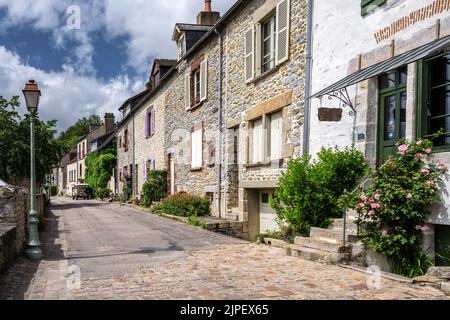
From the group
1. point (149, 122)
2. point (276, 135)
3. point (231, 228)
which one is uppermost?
point (149, 122)

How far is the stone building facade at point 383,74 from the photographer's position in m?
5.92

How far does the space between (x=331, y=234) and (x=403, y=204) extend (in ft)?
5.62

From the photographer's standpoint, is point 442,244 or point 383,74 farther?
point 383,74

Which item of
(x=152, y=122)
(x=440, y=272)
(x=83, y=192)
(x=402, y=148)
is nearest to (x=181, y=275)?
(x=440, y=272)

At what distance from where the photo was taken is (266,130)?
36.1 ft

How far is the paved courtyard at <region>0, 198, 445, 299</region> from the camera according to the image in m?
4.86

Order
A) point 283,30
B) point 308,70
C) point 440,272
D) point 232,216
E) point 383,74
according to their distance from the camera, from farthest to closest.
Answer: point 232,216, point 283,30, point 308,70, point 383,74, point 440,272

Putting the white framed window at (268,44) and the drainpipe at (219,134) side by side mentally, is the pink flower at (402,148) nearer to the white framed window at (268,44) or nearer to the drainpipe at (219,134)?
Result: the white framed window at (268,44)

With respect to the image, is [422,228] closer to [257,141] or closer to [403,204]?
[403,204]

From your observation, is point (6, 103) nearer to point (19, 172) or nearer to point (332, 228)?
point (19, 172)

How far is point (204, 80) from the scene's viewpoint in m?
15.1

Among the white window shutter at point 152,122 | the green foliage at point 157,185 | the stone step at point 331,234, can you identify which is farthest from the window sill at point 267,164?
the white window shutter at point 152,122

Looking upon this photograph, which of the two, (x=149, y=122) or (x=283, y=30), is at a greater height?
(x=283, y=30)
